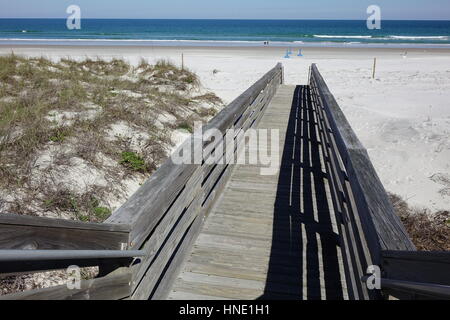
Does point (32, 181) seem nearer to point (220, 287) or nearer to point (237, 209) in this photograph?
point (237, 209)

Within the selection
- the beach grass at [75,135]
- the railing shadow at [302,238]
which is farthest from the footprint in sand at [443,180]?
the beach grass at [75,135]

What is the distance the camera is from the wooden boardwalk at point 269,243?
340 cm

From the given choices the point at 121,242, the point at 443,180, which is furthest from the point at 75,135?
the point at 443,180

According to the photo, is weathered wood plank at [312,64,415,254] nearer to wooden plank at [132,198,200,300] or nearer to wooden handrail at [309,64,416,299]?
wooden handrail at [309,64,416,299]

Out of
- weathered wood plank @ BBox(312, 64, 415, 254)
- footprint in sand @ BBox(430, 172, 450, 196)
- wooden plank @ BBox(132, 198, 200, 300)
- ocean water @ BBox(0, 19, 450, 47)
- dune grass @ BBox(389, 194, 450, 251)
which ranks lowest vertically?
dune grass @ BBox(389, 194, 450, 251)

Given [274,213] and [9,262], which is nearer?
[9,262]

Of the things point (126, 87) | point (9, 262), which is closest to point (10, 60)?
point (126, 87)

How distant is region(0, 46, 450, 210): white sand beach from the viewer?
30.6 feet

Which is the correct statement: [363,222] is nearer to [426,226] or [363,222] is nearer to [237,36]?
[426,226]

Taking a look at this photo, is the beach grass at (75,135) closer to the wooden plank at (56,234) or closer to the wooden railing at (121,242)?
the wooden railing at (121,242)

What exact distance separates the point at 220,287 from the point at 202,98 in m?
11.2

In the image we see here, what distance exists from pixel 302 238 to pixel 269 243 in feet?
1.15

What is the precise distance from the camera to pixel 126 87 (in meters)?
12.2

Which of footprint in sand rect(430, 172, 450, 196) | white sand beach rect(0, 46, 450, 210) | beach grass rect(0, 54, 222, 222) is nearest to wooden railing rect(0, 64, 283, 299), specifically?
beach grass rect(0, 54, 222, 222)
